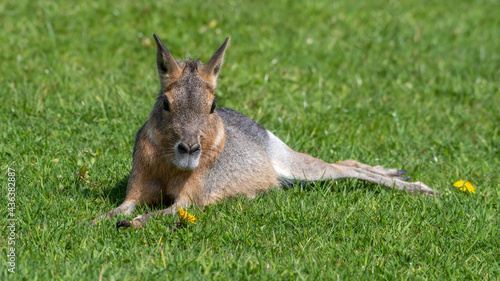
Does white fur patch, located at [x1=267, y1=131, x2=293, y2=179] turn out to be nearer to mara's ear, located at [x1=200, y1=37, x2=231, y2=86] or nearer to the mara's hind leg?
the mara's hind leg

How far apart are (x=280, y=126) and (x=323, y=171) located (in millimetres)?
1239

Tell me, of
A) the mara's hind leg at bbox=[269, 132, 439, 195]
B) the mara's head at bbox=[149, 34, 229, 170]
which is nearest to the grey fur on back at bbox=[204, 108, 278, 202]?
the mara's hind leg at bbox=[269, 132, 439, 195]

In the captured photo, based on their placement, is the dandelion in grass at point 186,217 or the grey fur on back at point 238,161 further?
the grey fur on back at point 238,161

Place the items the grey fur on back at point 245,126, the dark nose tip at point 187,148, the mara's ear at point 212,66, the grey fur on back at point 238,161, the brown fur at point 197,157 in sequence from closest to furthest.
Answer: the dark nose tip at point 187,148, the brown fur at point 197,157, the mara's ear at point 212,66, the grey fur on back at point 238,161, the grey fur on back at point 245,126

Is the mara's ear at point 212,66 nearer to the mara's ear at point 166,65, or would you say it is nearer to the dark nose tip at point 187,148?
the mara's ear at point 166,65

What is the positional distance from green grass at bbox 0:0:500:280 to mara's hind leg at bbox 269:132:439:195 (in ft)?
0.31

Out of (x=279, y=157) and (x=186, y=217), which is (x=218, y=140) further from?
(x=279, y=157)

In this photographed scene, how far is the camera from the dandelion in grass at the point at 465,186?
4.56 meters

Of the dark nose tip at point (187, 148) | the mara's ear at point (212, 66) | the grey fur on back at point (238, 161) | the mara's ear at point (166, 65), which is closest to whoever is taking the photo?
the dark nose tip at point (187, 148)

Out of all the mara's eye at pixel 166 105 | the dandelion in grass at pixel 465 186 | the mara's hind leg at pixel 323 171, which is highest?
the mara's eye at pixel 166 105

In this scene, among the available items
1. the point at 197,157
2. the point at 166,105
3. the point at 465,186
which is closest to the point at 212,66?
the point at 166,105

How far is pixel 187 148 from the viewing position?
3.52 metres

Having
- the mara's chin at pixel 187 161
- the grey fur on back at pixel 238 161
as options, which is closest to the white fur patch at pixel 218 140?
the grey fur on back at pixel 238 161

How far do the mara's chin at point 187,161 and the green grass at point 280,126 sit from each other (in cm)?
33
